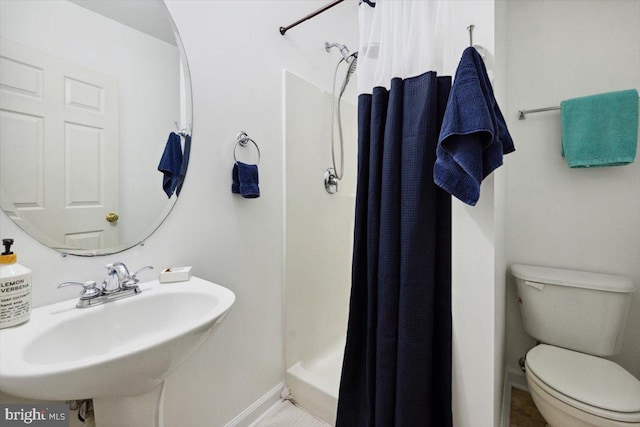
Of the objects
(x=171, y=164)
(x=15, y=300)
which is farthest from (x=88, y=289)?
(x=171, y=164)

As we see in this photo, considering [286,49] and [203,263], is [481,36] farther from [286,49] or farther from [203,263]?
[203,263]

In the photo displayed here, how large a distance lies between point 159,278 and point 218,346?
470mm

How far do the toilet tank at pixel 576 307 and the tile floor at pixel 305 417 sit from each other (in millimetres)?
441

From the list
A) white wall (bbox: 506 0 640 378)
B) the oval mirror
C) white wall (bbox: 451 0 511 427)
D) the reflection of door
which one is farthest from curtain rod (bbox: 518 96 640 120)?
the reflection of door

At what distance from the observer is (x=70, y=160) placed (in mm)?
842

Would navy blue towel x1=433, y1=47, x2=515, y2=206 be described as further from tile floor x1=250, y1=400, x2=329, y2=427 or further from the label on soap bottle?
tile floor x1=250, y1=400, x2=329, y2=427

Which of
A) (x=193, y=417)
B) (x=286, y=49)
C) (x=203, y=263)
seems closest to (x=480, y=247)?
(x=203, y=263)

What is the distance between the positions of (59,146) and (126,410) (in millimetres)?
804

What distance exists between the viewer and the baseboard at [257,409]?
1.34 metres

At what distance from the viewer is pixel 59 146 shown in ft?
2.68

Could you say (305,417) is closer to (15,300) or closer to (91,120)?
(15,300)

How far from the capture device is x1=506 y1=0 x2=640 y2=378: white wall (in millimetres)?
1467

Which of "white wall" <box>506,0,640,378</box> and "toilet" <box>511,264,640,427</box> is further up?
"white wall" <box>506,0,640,378</box>

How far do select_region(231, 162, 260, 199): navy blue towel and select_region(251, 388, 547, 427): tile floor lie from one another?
1197mm
